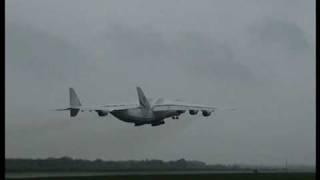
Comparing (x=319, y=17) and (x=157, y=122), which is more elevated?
(x=157, y=122)

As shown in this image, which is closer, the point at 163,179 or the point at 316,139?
the point at 316,139

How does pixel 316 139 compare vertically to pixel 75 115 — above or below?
below

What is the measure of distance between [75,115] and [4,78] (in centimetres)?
606

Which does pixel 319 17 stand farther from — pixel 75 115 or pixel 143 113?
pixel 143 113

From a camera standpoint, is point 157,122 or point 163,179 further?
point 163,179

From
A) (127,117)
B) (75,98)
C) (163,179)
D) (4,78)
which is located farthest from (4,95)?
(163,179)

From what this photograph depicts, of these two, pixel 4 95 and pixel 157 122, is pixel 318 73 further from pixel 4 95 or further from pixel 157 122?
pixel 157 122

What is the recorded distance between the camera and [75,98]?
25.5 feet
